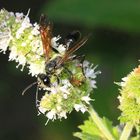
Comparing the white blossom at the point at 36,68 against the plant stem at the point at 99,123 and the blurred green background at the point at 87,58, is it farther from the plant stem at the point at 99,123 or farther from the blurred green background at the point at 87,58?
the blurred green background at the point at 87,58

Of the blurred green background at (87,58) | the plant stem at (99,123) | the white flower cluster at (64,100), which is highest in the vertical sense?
the blurred green background at (87,58)

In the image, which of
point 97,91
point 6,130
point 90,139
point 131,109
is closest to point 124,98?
point 131,109

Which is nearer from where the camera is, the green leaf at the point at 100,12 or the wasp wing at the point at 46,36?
the wasp wing at the point at 46,36

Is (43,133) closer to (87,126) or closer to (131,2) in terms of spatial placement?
(131,2)

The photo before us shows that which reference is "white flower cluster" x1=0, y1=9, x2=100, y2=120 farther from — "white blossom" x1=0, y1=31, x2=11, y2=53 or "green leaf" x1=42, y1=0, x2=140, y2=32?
"green leaf" x1=42, y1=0, x2=140, y2=32

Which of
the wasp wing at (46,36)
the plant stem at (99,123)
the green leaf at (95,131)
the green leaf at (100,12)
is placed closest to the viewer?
the wasp wing at (46,36)

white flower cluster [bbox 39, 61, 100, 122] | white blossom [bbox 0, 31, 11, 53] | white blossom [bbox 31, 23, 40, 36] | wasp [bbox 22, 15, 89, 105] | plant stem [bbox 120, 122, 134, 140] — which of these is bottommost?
plant stem [bbox 120, 122, 134, 140]

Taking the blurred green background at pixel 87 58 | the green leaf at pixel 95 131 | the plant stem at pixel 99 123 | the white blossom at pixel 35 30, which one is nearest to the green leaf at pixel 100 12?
the blurred green background at pixel 87 58

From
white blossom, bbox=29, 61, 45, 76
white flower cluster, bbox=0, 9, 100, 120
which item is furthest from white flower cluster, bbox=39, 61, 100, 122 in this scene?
white blossom, bbox=29, 61, 45, 76

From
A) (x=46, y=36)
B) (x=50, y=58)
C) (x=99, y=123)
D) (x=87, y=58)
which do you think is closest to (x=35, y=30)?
(x=46, y=36)
